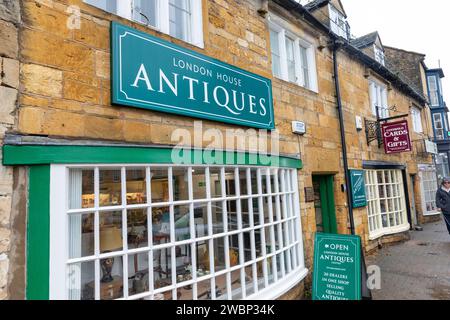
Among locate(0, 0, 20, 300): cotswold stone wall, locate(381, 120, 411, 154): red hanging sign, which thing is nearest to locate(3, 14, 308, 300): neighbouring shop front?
locate(0, 0, 20, 300): cotswold stone wall

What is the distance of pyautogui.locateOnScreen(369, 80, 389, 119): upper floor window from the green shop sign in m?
5.47

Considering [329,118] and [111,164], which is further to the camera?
[329,118]

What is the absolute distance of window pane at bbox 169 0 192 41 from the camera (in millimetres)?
3607

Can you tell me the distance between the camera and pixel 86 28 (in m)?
2.69

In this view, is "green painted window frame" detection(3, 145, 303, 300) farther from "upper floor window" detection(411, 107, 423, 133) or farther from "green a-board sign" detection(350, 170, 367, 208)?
"upper floor window" detection(411, 107, 423, 133)

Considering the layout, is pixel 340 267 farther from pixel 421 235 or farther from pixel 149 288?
pixel 421 235

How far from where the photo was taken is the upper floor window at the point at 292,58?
16.9 ft

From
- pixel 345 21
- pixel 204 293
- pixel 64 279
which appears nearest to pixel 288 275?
pixel 204 293

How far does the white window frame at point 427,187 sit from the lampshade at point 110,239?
11.9 metres

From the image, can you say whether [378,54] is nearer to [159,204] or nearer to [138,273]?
[159,204]

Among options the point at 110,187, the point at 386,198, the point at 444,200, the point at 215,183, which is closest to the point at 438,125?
the point at 386,198

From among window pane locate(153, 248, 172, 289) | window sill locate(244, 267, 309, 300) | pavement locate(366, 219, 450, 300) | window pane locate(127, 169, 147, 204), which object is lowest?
pavement locate(366, 219, 450, 300)

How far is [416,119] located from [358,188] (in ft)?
25.0

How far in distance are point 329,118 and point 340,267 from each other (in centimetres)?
334
